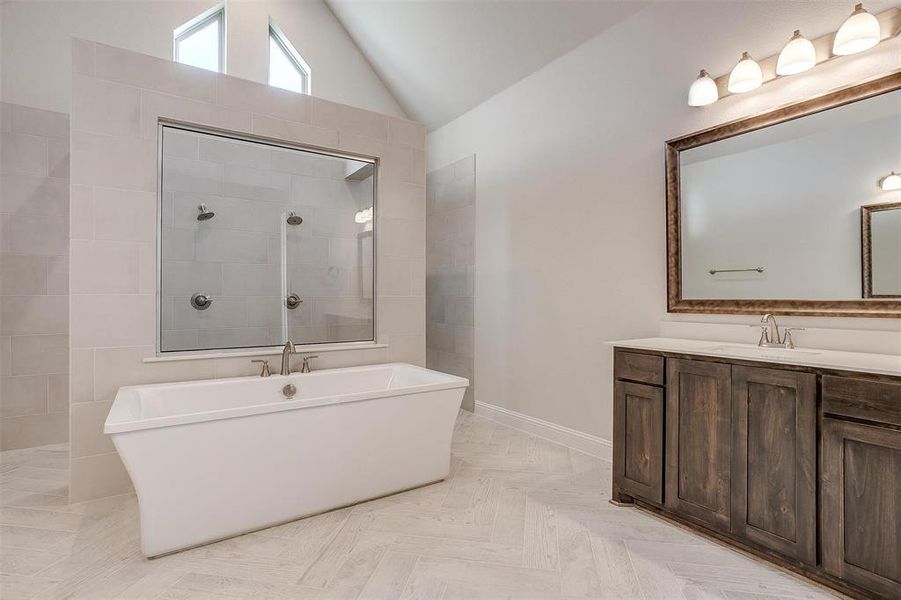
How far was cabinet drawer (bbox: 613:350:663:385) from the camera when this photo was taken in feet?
7.03

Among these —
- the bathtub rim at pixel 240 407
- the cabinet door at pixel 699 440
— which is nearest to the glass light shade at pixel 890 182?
the cabinet door at pixel 699 440

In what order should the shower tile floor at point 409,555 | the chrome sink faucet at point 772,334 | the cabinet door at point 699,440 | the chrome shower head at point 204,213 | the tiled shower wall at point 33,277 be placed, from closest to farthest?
the shower tile floor at point 409,555, the cabinet door at point 699,440, the chrome sink faucet at point 772,334, the chrome shower head at point 204,213, the tiled shower wall at point 33,277

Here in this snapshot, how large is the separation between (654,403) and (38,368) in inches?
153

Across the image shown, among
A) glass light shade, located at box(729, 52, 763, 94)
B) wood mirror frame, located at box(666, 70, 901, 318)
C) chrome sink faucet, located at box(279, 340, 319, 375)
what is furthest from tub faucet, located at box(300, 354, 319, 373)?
glass light shade, located at box(729, 52, 763, 94)

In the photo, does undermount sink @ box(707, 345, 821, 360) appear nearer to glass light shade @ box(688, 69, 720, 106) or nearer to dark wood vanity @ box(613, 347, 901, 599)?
Result: dark wood vanity @ box(613, 347, 901, 599)

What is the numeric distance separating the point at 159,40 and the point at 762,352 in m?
4.56

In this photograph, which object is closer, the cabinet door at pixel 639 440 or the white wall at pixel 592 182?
the cabinet door at pixel 639 440

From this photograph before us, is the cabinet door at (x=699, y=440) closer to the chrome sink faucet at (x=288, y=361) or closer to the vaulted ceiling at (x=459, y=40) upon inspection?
the chrome sink faucet at (x=288, y=361)

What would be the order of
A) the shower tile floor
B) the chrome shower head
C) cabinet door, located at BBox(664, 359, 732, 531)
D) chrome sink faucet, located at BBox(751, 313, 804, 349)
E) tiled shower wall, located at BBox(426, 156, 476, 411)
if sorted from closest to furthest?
the shower tile floor, cabinet door, located at BBox(664, 359, 732, 531), chrome sink faucet, located at BBox(751, 313, 804, 349), the chrome shower head, tiled shower wall, located at BBox(426, 156, 476, 411)

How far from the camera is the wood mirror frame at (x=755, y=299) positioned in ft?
5.98

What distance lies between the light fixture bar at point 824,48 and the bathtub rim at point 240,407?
2070 mm

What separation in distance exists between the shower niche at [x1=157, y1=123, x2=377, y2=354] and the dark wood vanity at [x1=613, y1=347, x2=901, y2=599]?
1.99 meters

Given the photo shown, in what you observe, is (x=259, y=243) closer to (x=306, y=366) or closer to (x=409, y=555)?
(x=306, y=366)

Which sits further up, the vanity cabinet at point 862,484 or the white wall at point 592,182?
the white wall at point 592,182
